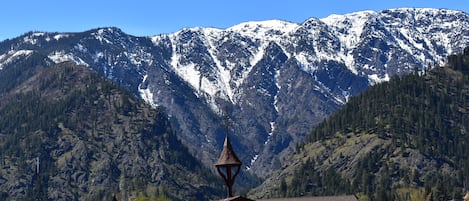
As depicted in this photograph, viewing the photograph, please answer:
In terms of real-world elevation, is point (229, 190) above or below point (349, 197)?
below

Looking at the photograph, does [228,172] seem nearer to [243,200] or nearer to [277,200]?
[243,200]

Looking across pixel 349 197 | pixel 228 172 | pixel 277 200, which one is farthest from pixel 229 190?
pixel 349 197

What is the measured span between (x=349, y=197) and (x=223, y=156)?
120633 mm

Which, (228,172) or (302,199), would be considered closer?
(228,172)

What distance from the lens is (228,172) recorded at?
2635 inches

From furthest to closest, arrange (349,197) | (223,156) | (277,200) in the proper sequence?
(349,197), (277,200), (223,156)

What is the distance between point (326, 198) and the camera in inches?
6934

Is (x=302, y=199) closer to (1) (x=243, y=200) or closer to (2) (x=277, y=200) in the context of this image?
(2) (x=277, y=200)

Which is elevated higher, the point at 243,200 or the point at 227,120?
the point at 227,120

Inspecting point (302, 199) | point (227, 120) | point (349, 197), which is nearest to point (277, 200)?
point (302, 199)

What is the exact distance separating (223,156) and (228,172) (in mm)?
1329

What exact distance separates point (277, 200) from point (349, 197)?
73.8 feet

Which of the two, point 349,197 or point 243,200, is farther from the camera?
point 349,197

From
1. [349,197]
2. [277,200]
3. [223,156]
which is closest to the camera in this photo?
[223,156]
